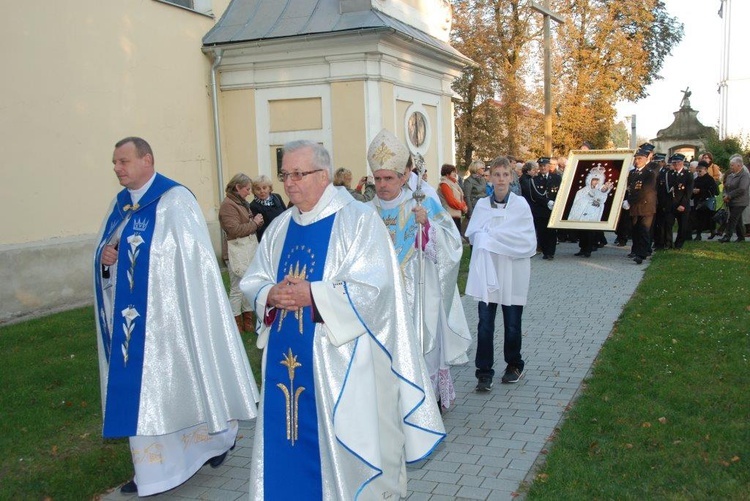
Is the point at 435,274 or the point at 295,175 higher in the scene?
the point at 295,175

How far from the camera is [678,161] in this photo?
15.4 metres

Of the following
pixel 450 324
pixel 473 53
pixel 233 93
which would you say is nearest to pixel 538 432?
pixel 450 324

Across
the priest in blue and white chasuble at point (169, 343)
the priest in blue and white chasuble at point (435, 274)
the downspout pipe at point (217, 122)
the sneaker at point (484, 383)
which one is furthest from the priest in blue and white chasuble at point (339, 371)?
the downspout pipe at point (217, 122)

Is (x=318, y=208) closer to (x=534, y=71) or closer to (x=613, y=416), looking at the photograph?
(x=613, y=416)

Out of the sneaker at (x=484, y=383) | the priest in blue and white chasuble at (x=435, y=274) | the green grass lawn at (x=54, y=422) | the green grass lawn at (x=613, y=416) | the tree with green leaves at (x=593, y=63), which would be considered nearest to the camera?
the green grass lawn at (x=613, y=416)

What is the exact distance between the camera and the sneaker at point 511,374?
692cm

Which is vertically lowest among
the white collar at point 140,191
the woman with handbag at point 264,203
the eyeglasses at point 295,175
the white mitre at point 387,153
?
the woman with handbag at point 264,203

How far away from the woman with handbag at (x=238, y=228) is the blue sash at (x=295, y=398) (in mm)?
4821

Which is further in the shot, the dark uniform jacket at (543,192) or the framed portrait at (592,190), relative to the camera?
the dark uniform jacket at (543,192)

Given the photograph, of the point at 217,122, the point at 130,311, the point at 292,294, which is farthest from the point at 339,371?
the point at 217,122

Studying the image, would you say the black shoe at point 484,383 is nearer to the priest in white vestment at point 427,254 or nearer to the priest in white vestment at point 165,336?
the priest in white vestment at point 427,254

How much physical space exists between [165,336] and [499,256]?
3.14m

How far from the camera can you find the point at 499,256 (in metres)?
6.59

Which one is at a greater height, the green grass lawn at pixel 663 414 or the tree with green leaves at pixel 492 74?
the tree with green leaves at pixel 492 74
